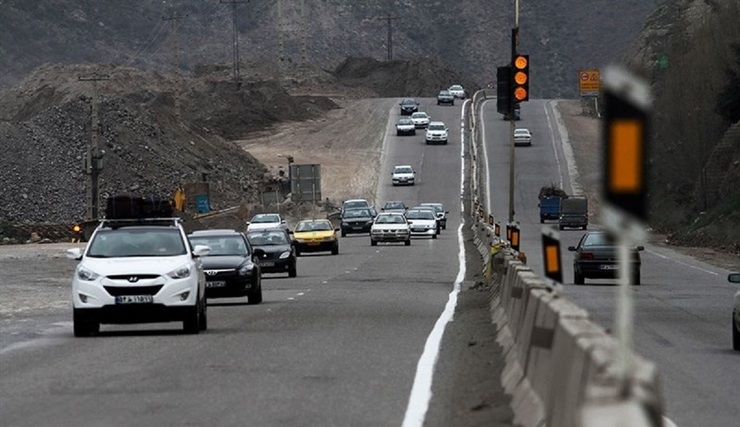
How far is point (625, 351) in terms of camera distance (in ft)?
18.5

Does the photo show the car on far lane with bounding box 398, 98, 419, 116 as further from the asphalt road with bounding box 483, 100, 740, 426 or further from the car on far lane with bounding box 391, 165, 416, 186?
the asphalt road with bounding box 483, 100, 740, 426

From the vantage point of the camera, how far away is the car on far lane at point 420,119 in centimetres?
13600

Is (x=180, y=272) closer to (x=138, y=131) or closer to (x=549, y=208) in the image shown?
(x=549, y=208)

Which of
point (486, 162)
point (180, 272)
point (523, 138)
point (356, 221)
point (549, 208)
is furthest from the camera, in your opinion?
point (523, 138)

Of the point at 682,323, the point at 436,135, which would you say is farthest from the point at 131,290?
the point at 436,135

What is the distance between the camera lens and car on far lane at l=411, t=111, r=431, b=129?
13600cm

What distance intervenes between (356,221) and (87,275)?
2312 inches

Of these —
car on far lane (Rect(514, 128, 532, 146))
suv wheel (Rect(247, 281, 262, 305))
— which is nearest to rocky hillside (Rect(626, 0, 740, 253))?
car on far lane (Rect(514, 128, 532, 146))

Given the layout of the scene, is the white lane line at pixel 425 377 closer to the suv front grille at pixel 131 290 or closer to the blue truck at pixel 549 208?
the suv front grille at pixel 131 290

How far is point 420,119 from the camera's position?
5384 inches

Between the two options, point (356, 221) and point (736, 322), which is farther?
point (356, 221)

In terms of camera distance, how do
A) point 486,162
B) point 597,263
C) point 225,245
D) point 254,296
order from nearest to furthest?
point 254,296, point 225,245, point 597,263, point 486,162

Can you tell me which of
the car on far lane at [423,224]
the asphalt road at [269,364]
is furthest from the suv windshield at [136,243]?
the car on far lane at [423,224]

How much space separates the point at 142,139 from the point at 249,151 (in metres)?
24.0
